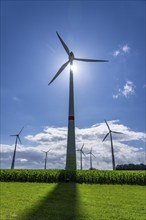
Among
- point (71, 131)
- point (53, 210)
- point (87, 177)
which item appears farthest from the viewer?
point (71, 131)

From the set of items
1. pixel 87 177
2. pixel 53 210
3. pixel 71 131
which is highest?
pixel 71 131

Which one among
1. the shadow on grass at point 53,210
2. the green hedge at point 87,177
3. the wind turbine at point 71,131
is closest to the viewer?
the shadow on grass at point 53,210

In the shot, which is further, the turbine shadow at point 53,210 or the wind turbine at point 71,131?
the wind turbine at point 71,131

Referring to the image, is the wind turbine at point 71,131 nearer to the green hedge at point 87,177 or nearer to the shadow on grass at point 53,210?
the green hedge at point 87,177

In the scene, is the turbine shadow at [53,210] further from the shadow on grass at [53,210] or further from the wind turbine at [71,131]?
the wind turbine at [71,131]

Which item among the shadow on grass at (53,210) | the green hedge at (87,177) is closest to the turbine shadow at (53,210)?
the shadow on grass at (53,210)

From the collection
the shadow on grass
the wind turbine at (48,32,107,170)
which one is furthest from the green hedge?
the shadow on grass

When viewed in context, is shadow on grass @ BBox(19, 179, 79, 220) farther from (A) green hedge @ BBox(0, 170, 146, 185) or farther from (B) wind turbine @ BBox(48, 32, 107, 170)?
(B) wind turbine @ BBox(48, 32, 107, 170)

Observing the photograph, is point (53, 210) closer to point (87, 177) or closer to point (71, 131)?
point (87, 177)

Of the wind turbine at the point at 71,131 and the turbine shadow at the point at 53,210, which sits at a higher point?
the wind turbine at the point at 71,131

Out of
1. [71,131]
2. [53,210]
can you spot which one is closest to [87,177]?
[71,131]

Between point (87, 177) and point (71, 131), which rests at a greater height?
point (71, 131)

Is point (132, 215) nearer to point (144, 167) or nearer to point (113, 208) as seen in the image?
point (113, 208)

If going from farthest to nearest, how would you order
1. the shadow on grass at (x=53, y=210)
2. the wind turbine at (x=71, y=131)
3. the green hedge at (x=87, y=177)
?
the wind turbine at (x=71, y=131) < the green hedge at (x=87, y=177) < the shadow on grass at (x=53, y=210)
